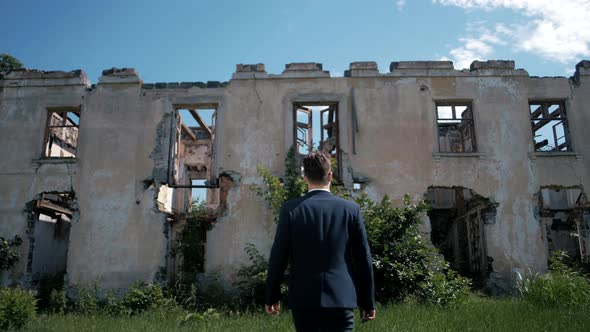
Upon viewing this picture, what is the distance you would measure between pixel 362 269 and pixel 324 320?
0.44 m

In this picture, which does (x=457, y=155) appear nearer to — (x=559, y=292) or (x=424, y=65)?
(x=424, y=65)

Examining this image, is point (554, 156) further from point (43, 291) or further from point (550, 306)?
point (43, 291)

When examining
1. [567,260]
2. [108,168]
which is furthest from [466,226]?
[108,168]

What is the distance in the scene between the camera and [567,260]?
13.2 metres

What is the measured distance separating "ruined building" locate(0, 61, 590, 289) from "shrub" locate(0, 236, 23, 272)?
0.16 metres

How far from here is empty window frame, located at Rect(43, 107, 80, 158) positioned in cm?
1306

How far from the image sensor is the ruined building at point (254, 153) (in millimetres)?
11742

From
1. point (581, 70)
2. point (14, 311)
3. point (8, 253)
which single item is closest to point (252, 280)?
point (14, 311)

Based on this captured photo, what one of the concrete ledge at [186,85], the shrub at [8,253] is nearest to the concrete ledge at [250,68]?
the concrete ledge at [186,85]

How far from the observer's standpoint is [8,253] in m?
11.6

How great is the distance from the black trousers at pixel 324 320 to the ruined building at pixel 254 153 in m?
8.80

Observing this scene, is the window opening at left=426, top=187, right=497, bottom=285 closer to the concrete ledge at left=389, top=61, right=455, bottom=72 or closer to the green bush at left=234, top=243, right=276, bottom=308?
the concrete ledge at left=389, top=61, right=455, bottom=72

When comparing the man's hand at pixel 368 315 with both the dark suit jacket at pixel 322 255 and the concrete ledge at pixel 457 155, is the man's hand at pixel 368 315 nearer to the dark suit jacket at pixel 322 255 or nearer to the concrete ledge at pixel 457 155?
the dark suit jacket at pixel 322 255

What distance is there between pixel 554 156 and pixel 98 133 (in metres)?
12.2
